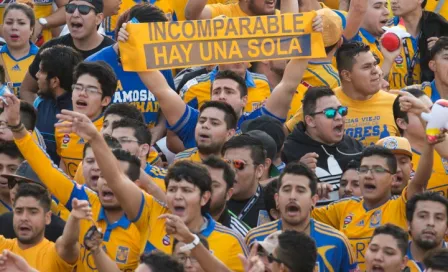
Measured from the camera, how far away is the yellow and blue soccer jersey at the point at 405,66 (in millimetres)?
14320

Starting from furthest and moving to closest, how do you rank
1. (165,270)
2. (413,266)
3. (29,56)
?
(29,56) < (413,266) < (165,270)

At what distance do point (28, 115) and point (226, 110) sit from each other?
159cm

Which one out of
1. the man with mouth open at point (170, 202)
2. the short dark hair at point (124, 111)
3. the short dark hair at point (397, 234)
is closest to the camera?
the man with mouth open at point (170, 202)

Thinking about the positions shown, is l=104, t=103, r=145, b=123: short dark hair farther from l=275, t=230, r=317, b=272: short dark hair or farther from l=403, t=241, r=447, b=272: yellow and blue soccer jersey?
l=275, t=230, r=317, b=272: short dark hair

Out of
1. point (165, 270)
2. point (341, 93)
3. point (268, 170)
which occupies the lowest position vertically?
point (165, 270)

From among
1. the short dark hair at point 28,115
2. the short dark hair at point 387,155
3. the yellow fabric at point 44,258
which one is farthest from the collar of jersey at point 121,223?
the short dark hair at point 387,155

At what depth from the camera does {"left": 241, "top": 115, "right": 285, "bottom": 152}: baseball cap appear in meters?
12.0

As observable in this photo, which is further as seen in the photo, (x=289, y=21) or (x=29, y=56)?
(x=29, y=56)

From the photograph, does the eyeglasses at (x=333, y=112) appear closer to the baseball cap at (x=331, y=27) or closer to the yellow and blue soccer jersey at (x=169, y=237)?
the baseball cap at (x=331, y=27)

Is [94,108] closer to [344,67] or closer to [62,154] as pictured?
[62,154]

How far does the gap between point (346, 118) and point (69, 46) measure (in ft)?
8.30

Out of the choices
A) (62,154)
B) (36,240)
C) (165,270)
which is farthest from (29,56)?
(165,270)

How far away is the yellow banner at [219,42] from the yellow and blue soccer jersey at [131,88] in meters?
0.90

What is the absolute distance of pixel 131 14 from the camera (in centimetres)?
1297
